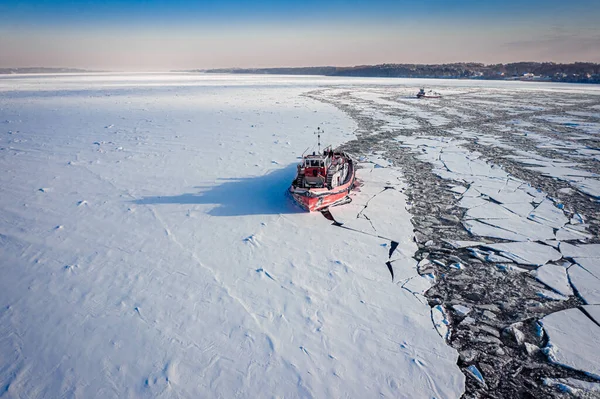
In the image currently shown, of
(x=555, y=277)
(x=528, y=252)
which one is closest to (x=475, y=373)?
(x=555, y=277)

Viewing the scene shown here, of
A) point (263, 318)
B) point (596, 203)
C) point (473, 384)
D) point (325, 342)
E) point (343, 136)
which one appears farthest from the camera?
point (343, 136)

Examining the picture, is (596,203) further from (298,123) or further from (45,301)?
(298,123)

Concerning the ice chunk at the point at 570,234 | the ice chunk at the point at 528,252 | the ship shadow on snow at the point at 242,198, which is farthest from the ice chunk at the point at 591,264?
the ship shadow on snow at the point at 242,198

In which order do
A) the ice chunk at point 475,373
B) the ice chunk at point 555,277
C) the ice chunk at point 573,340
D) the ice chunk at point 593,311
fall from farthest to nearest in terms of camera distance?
the ice chunk at point 555,277 < the ice chunk at point 593,311 < the ice chunk at point 573,340 < the ice chunk at point 475,373

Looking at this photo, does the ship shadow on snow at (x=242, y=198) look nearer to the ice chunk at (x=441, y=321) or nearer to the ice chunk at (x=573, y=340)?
the ice chunk at (x=441, y=321)

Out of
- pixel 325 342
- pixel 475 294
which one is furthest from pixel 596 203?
pixel 325 342

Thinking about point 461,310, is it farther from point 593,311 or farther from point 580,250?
point 580,250
